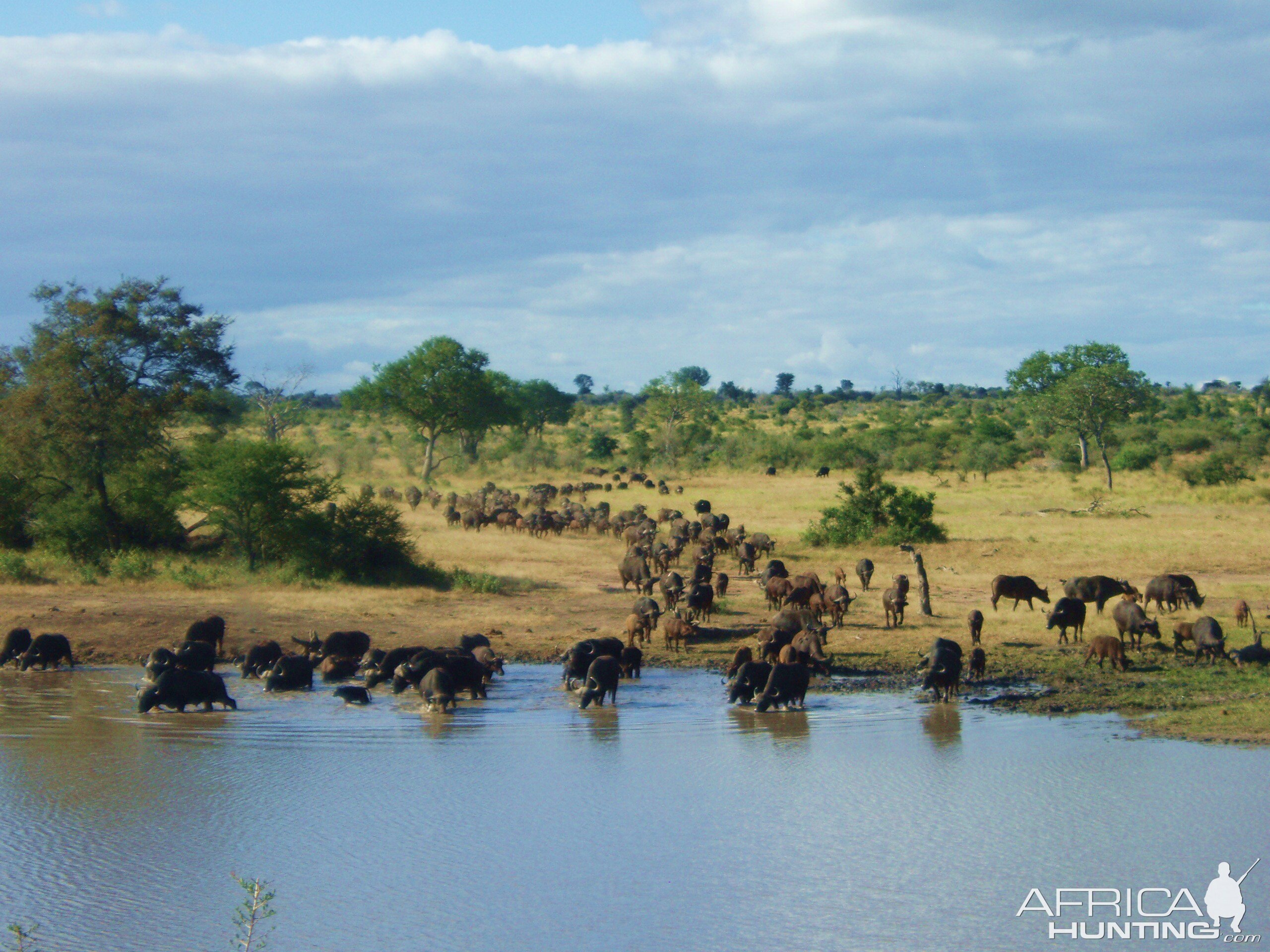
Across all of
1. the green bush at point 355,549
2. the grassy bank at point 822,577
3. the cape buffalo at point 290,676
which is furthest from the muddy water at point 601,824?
the green bush at point 355,549

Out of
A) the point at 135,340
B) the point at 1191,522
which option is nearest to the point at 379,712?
the point at 135,340

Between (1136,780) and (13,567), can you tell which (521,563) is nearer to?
(13,567)

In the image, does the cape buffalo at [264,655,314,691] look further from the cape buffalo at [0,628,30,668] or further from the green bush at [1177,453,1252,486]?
the green bush at [1177,453,1252,486]

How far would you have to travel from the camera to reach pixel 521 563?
27719 millimetres

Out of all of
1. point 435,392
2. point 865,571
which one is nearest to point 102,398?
point 865,571

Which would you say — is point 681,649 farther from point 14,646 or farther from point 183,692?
point 14,646

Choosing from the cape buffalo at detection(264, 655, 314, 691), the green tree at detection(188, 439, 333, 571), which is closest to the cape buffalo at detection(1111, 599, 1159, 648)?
the cape buffalo at detection(264, 655, 314, 691)

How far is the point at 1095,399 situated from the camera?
5141 cm

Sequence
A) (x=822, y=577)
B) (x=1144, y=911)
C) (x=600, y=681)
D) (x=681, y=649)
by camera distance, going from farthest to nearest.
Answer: (x=822, y=577)
(x=681, y=649)
(x=600, y=681)
(x=1144, y=911)

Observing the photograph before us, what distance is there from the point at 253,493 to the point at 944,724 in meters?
15.8

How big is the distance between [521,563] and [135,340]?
33.2 ft

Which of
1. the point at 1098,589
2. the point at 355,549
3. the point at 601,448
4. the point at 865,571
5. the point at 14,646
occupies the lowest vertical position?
the point at 14,646

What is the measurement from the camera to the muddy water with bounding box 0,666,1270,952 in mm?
7559

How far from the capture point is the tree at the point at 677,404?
69812 mm
